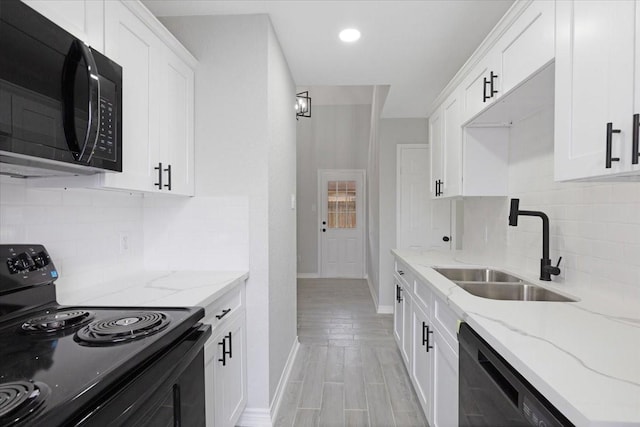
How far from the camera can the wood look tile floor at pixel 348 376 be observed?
229cm

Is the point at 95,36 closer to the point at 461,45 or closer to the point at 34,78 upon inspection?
the point at 34,78

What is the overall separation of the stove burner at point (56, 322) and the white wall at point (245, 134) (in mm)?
1016

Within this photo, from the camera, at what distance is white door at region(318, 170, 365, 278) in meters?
6.91

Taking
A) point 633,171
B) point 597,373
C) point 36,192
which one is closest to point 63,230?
point 36,192

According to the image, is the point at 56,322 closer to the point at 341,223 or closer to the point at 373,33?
the point at 373,33

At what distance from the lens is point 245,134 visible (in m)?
2.17

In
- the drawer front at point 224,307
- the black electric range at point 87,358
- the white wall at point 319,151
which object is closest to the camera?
the black electric range at point 87,358

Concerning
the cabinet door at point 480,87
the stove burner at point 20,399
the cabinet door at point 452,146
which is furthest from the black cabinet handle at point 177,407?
the cabinet door at point 452,146

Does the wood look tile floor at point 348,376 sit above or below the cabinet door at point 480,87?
below

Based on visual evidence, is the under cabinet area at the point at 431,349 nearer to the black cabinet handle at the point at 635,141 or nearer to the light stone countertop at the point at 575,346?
the light stone countertop at the point at 575,346

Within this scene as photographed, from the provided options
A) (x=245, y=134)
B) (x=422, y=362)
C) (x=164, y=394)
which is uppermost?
(x=245, y=134)

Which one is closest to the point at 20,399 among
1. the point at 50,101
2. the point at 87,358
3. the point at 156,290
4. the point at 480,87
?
the point at 87,358

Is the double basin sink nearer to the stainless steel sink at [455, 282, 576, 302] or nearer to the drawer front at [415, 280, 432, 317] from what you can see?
the stainless steel sink at [455, 282, 576, 302]

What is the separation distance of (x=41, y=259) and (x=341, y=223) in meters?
5.75
